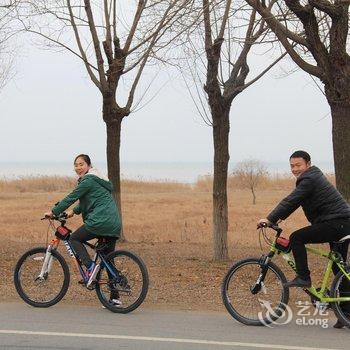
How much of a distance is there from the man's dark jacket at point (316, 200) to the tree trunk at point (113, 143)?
298 inches

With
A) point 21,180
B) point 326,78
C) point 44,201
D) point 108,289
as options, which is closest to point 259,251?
point 326,78

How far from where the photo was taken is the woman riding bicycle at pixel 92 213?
828cm

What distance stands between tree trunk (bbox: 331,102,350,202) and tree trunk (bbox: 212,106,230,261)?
2.53 metres

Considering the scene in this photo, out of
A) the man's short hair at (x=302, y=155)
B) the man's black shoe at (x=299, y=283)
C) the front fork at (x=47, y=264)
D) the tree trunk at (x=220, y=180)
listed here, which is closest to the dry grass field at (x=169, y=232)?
the tree trunk at (x=220, y=180)

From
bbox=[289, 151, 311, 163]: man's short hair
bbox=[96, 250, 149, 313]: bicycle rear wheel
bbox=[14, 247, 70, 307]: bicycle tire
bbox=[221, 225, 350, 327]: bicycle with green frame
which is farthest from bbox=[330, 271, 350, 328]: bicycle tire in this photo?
bbox=[14, 247, 70, 307]: bicycle tire

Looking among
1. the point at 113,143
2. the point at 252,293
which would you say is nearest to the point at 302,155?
the point at 252,293

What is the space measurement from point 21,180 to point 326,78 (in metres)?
40.9

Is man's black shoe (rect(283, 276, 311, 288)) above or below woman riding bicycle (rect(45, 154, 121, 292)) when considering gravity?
below

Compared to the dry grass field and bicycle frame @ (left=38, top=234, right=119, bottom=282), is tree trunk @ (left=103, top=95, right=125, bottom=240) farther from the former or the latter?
bicycle frame @ (left=38, top=234, right=119, bottom=282)

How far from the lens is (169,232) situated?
2064 centimetres

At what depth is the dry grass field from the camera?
9.77m

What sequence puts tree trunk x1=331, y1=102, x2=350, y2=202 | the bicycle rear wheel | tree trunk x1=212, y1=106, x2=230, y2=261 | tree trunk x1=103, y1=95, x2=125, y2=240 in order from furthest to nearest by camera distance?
tree trunk x1=103, y1=95, x2=125, y2=240, tree trunk x1=212, y1=106, x2=230, y2=261, tree trunk x1=331, y1=102, x2=350, y2=202, the bicycle rear wheel

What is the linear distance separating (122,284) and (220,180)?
446 cm

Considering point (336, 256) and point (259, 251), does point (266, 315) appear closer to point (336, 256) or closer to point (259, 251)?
point (336, 256)
